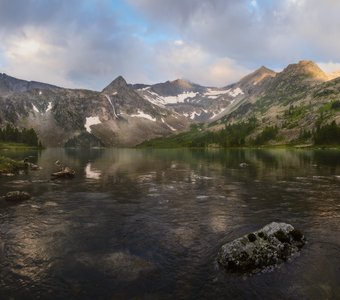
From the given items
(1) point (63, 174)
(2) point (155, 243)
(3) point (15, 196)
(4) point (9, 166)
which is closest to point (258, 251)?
(2) point (155, 243)

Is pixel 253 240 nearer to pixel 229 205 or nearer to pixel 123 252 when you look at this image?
pixel 123 252

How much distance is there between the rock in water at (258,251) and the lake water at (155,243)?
82 cm

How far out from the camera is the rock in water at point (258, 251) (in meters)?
22.7

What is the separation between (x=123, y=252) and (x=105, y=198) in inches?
908

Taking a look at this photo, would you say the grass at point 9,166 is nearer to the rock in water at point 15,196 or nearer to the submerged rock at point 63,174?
the submerged rock at point 63,174

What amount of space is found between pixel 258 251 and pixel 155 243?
28.4 feet

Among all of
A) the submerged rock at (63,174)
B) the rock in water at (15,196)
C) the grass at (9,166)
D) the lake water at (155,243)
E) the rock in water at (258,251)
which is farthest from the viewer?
the grass at (9,166)

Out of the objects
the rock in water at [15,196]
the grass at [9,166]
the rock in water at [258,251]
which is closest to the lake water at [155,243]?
the rock in water at [258,251]

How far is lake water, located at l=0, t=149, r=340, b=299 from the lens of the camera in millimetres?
19875

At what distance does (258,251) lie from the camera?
77.2 ft

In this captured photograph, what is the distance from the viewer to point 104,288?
19.8m

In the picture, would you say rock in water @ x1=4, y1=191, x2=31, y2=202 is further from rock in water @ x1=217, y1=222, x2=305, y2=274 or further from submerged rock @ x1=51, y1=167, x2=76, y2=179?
rock in water @ x1=217, y1=222, x2=305, y2=274

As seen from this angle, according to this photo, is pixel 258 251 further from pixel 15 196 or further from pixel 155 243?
pixel 15 196

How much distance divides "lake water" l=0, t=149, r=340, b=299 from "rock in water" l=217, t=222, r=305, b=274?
82cm
